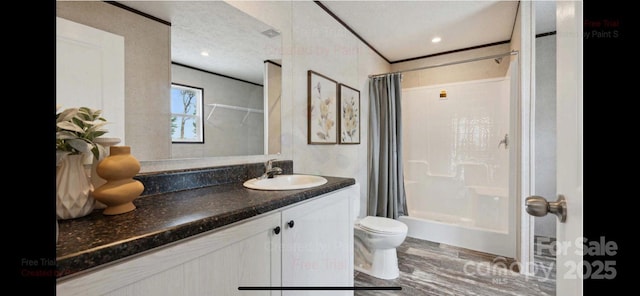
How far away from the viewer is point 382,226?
2170 mm

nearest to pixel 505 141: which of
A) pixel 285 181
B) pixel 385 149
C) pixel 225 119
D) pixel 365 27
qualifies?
pixel 385 149

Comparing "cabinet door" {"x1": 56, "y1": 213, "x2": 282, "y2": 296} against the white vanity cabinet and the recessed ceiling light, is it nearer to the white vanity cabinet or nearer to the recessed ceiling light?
the white vanity cabinet

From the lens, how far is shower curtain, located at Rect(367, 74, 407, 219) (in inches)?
116

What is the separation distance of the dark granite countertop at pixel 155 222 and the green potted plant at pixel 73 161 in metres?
0.04

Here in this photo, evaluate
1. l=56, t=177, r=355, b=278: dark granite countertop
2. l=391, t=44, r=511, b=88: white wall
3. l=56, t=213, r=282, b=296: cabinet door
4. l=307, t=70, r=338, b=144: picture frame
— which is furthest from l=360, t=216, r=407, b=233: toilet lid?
l=391, t=44, r=511, b=88: white wall

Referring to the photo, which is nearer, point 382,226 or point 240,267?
point 240,267

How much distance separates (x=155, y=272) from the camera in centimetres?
64

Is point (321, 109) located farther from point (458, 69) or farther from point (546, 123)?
point (546, 123)

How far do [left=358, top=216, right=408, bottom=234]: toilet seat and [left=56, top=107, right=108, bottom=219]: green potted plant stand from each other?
5.89 feet

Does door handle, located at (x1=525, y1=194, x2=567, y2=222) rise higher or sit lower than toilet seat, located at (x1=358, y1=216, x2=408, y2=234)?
higher

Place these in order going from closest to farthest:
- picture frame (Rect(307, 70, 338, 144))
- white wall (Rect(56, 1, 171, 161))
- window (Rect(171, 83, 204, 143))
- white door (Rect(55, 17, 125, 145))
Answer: white door (Rect(55, 17, 125, 145))
white wall (Rect(56, 1, 171, 161))
window (Rect(171, 83, 204, 143))
picture frame (Rect(307, 70, 338, 144))

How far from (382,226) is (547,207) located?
1629 millimetres
